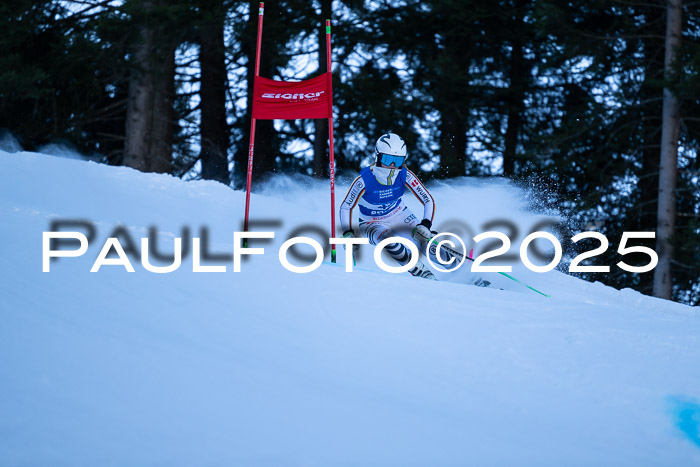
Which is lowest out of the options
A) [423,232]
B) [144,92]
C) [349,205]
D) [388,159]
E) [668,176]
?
[423,232]

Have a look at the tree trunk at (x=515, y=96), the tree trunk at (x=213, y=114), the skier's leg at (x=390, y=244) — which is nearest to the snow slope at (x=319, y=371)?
the skier's leg at (x=390, y=244)

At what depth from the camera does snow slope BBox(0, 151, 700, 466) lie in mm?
2707

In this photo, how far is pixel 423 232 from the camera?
21.3ft

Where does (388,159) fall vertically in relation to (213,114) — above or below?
below

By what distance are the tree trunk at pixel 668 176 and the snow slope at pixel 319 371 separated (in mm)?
6239

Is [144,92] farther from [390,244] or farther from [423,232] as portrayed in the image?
[423,232]

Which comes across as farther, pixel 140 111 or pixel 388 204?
pixel 140 111

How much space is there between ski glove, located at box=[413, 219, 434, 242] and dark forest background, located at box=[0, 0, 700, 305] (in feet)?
14.7

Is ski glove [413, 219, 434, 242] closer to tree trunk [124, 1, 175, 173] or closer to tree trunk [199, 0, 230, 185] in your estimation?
tree trunk [124, 1, 175, 173]

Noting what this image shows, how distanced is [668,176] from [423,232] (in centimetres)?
631

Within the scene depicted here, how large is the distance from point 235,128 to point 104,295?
1194 cm

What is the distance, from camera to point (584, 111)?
13.0 metres

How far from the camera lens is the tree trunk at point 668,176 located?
11.0m

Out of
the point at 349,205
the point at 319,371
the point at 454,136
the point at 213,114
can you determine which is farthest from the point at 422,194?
the point at 213,114
